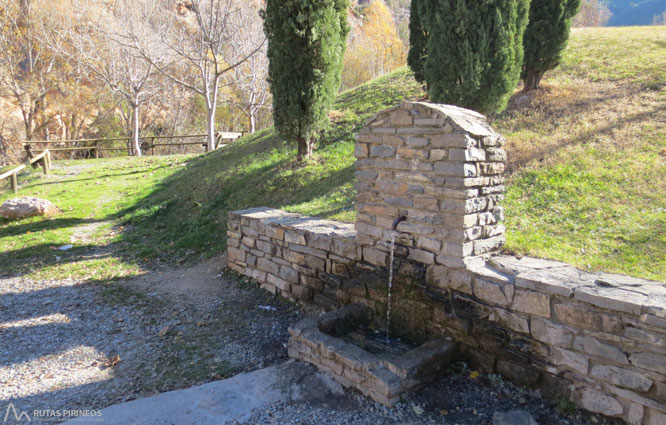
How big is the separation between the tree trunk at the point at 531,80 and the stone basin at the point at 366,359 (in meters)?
7.33

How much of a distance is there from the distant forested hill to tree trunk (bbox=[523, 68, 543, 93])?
6440 cm

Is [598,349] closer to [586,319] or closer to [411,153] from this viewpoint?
[586,319]

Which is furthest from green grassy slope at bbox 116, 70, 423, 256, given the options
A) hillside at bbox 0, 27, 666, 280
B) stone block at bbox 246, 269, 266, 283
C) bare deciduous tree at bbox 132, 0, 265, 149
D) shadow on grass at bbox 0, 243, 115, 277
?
bare deciduous tree at bbox 132, 0, 265, 149

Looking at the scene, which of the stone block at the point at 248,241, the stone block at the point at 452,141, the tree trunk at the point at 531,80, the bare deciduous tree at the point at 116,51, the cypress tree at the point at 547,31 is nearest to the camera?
the stone block at the point at 452,141

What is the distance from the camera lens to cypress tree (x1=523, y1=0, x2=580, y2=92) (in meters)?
8.38

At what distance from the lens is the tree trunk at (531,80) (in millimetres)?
8828

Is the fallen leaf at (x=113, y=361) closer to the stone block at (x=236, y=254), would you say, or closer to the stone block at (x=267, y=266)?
the stone block at (x=267, y=266)

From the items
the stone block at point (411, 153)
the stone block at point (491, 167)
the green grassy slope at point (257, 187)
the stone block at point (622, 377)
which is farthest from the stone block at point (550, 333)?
the green grassy slope at point (257, 187)

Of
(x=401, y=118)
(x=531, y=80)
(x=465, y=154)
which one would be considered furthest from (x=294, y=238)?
(x=531, y=80)

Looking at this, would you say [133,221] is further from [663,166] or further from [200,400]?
[663,166]

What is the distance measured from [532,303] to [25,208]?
10.2 m

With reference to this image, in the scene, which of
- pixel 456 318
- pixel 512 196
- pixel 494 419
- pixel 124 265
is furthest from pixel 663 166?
pixel 124 265

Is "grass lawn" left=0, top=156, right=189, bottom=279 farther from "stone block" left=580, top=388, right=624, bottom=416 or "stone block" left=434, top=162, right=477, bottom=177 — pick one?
"stone block" left=580, top=388, right=624, bottom=416

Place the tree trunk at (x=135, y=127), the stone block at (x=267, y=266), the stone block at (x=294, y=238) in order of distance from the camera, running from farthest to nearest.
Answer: the tree trunk at (x=135, y=127) → the stone block at (x=267, y=266) → the stone block at (x=294, y=238)
